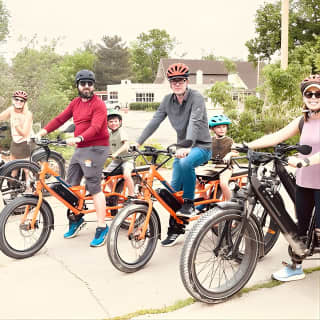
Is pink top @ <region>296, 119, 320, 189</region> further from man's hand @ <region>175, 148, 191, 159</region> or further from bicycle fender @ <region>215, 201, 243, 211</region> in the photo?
man's hand @ <region>175, 148, 191, 159</region>

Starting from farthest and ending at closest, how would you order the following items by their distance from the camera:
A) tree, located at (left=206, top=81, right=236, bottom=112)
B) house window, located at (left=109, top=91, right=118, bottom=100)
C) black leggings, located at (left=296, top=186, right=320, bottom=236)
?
1. house window, located at (left=109, top=91, right=118, bottom=100)
2. tree, located at (left=206, top=81, right=236, bottom=112)
3. black leggings, located at (left=296, top=186, right=320, bottom=236)

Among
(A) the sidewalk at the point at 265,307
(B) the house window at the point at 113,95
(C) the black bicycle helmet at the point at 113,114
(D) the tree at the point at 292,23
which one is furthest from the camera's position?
(B) the house window at the point at 113,95

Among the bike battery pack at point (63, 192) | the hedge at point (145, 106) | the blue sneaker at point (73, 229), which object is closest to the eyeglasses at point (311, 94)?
the bike battery pack at point (63, 192)

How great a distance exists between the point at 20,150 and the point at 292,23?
31278mm

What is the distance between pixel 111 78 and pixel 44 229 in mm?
82477

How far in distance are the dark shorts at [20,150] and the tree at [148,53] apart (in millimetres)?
81534

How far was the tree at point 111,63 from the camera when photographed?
85.1m

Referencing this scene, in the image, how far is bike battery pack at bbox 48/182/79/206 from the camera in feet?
15.6

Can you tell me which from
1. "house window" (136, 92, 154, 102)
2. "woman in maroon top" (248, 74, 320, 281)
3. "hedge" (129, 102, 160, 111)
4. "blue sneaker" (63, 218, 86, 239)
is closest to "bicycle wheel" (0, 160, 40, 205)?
"blue sneaker" (63, 218, 86, 239)

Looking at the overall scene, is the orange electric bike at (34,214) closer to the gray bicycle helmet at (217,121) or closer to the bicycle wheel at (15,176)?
the gray bicycle helmet at (217,121)

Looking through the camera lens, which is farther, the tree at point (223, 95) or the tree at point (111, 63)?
the tree at point (111, 63)

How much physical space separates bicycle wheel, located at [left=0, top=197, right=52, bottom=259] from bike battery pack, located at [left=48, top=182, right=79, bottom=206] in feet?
0.80

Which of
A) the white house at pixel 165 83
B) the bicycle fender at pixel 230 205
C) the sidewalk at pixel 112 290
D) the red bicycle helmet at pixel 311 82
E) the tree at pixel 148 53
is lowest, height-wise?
the sidewalk at pixel 112 290

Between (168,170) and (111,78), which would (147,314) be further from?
(111,78)
